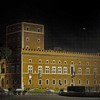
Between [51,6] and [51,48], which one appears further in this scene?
[51,48]

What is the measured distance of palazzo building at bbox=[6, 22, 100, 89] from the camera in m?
34.9

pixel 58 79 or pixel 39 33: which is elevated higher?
pixel 39 33

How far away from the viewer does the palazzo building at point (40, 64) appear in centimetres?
3491

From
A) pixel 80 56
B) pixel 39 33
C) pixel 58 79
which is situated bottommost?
pixel 58 79

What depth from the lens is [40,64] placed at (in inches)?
1411

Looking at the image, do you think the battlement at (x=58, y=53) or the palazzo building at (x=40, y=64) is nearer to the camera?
the palazzo building at (x=40, y=64)

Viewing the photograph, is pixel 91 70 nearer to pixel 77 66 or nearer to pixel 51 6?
pixel 77 66

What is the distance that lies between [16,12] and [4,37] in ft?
12.5

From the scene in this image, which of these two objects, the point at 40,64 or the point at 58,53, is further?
the point at 58,53

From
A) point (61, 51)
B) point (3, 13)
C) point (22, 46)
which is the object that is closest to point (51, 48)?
point (61, 51)

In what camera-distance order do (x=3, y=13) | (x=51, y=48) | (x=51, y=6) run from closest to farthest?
(x=51, y=6)
(x=3, y=13)
(x=51, y=48)

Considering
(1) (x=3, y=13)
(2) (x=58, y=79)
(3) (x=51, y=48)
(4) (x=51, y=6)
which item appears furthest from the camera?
(3) (x=51, y=48)

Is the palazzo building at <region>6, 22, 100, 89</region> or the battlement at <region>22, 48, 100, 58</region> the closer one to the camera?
the palazzo building at <region>6, 22, 100, 89</region>

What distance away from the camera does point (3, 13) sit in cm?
3441
